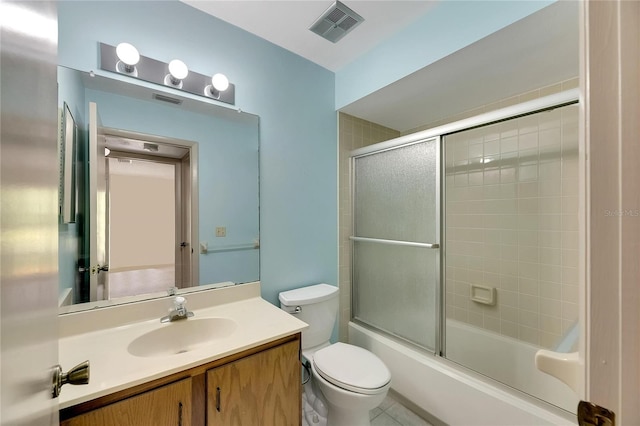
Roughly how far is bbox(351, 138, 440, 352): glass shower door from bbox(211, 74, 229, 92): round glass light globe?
112cm

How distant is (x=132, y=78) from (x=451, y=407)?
244cm

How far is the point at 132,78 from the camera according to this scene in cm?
130

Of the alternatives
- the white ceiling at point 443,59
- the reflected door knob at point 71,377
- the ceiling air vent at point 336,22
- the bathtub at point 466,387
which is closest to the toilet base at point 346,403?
the bathtub at point 466,387

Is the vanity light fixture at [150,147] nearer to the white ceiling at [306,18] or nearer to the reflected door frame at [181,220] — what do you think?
the reflected door frame at [181,220]

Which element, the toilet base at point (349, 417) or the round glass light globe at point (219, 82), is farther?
the round glass light globe at point (219, 82)

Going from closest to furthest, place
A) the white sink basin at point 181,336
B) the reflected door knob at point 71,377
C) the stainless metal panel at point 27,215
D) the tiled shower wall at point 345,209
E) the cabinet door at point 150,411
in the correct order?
the stainless metal panel at point 27,215, the reflected door knob at point 71,377, the cabinet door at point 150,411, the white sink basin at point 181,336, the tiled shower wall at point 345,209

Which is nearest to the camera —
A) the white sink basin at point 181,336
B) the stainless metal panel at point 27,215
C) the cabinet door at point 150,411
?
the stainless metal panel at point 27,215

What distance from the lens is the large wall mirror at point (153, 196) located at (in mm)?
1200

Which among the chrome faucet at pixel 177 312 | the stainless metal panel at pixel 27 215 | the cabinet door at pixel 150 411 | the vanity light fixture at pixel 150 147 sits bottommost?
the cabinet door at pixel 150 411

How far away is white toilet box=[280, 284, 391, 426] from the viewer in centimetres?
134

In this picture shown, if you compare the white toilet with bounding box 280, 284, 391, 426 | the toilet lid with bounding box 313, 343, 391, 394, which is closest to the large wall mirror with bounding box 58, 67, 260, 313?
the white toilet with bounding box 280, 284, 391, 426

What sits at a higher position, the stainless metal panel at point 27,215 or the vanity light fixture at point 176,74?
the vanity light fixture at point 176,74

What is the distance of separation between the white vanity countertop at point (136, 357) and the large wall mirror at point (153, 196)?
15 centimetres

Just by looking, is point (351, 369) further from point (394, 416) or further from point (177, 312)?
point (177, 312)
